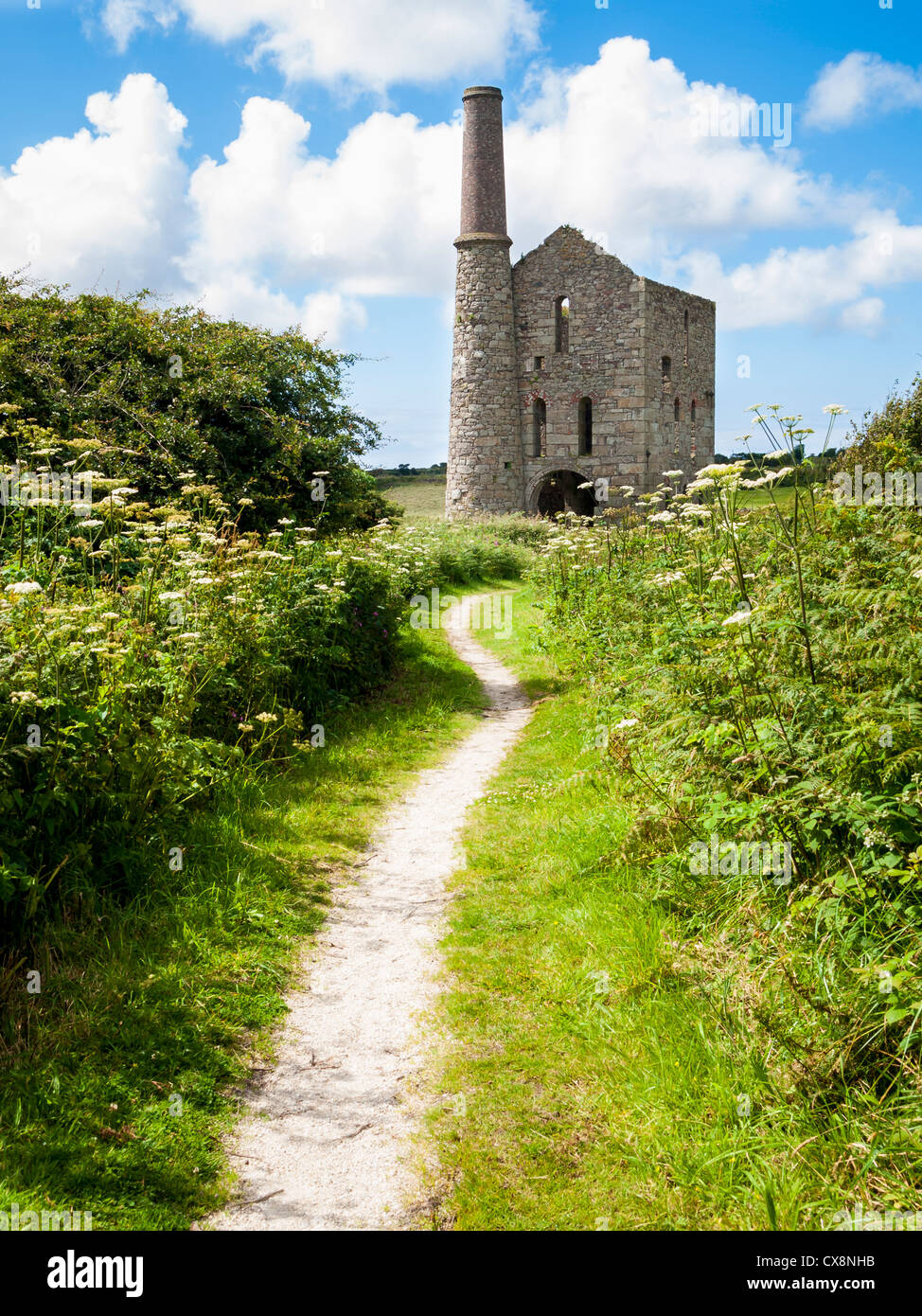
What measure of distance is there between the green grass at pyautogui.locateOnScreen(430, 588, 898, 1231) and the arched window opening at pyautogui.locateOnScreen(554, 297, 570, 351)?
2561 centimetres

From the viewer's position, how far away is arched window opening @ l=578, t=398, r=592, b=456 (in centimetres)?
2908

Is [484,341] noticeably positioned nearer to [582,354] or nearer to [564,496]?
[582,354]

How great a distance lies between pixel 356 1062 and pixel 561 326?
92.3ft

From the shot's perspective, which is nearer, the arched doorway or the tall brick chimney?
the tall brick chimney

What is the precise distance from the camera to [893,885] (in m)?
3.64

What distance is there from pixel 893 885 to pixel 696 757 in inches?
52.4

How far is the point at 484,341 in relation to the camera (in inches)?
1119

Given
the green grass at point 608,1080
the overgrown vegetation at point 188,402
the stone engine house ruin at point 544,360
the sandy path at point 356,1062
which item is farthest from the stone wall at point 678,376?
the green grass at point 608,1080

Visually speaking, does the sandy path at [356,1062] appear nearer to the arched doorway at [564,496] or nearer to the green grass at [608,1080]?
the green grass at [608,1080]

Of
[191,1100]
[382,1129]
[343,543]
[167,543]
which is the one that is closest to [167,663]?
[167,543]

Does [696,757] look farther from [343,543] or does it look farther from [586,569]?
[586,569]

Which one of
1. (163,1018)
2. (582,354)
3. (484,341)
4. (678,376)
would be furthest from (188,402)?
(678,376)

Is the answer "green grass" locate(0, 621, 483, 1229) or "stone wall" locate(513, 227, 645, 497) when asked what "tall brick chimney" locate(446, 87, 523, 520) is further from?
"green grass" locate(0, 621, 483, 1229)

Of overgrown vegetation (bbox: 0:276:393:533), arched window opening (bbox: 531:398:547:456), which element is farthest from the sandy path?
arched window opening (bbox: 531:398:547:456)
